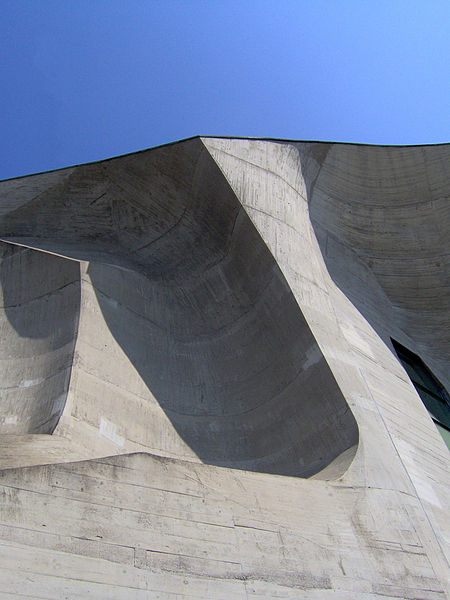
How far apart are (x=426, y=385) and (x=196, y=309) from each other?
4001 millimetres

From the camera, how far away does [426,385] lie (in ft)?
31.1

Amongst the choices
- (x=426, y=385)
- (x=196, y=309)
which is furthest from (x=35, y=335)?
(x=426, y=385)

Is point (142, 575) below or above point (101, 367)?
A: above

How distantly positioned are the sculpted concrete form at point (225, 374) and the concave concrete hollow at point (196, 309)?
3 centimetres

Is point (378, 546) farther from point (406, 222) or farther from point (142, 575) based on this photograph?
point (406, 222)

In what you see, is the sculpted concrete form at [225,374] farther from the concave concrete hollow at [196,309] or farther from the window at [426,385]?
the window at [426,385]

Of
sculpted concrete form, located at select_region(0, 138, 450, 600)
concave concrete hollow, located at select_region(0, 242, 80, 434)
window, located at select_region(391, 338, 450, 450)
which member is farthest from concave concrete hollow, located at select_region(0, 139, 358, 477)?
window, located at select_region(391, 338, 450, 450)

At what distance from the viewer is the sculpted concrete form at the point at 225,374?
3312 mm

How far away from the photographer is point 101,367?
608 cm

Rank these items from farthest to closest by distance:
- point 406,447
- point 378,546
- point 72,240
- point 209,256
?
point 72,240 < point 209,256 < point 406,447 < point 378,546

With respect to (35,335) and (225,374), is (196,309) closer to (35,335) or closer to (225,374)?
(225,374)

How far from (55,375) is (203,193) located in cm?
360

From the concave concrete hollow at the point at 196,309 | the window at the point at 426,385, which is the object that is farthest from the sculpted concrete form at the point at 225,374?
the window at the point at 426,385

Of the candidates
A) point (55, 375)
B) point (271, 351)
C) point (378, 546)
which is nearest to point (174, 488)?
point (378, 546)
